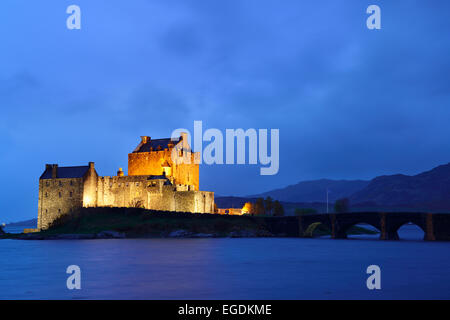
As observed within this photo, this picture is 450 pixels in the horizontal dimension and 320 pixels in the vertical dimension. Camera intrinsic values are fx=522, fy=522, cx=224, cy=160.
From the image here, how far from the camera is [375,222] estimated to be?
72438 mm

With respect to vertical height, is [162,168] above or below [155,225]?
above

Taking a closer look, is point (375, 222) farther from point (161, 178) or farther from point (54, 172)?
point (54, 172)

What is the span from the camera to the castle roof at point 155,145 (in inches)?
3434

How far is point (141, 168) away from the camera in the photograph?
290 ft

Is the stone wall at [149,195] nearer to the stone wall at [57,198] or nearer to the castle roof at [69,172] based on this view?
the castle roof at [69,172]

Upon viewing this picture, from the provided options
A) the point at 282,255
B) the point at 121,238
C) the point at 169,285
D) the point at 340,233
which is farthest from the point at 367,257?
the point at 121,238

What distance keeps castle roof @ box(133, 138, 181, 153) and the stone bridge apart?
2077 cm

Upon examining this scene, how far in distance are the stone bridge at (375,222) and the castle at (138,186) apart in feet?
41.3

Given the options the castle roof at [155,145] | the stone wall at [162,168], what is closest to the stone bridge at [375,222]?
the stone wall at [162,168]

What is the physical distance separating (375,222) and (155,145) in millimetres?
38381

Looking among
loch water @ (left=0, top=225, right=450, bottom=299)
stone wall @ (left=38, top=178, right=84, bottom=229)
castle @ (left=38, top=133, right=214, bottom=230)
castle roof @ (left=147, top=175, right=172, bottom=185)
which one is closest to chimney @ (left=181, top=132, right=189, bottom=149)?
castle @ (left=38, top=133, right=214, bottom=230)

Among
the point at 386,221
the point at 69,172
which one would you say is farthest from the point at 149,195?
the point at 386,221
